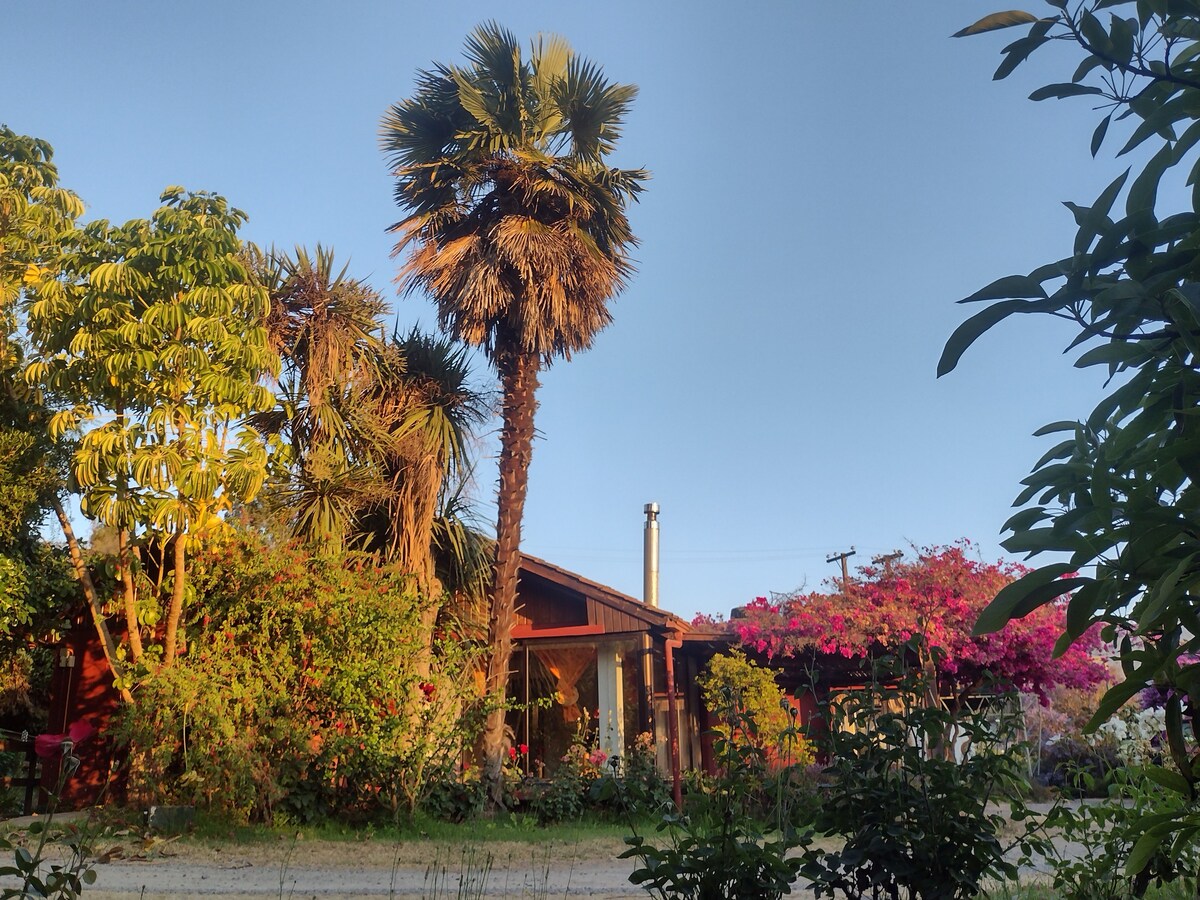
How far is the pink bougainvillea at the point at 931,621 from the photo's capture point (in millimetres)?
14500

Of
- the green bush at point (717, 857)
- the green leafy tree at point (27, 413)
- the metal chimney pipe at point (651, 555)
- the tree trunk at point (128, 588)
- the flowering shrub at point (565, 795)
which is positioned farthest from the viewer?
the metal chimney pipe at point (651, 555)

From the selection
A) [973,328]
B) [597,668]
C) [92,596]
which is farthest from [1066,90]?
[597,668]

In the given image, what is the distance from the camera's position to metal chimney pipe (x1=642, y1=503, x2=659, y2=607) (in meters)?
25.7

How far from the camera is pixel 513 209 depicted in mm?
14008

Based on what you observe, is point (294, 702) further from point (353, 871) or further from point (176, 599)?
point (353, 871)

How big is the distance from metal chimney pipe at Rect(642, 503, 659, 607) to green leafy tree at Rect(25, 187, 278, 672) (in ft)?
53.0

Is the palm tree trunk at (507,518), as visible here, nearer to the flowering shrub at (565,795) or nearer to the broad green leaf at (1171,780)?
the flowering shrub at (565,795)

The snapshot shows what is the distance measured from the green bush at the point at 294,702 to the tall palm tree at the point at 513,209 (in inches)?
97.5

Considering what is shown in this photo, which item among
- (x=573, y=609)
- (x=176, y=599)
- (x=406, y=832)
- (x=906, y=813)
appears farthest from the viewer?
(x=573, y=609)

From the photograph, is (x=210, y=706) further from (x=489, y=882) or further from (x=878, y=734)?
(x=878, y=734)

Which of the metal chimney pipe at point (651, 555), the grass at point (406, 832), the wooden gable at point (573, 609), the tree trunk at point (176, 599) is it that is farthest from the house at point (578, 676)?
the metal chimney pipe at point (651, 555)

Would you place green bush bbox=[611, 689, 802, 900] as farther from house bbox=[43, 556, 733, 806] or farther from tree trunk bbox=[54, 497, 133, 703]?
house bbox=[43, 556, 733, 806]

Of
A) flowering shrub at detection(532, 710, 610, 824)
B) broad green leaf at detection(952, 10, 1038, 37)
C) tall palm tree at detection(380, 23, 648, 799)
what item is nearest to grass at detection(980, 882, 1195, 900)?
broad green leaf at detection(952, 10, 1038, 37)

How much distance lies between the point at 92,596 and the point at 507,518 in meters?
5.29
